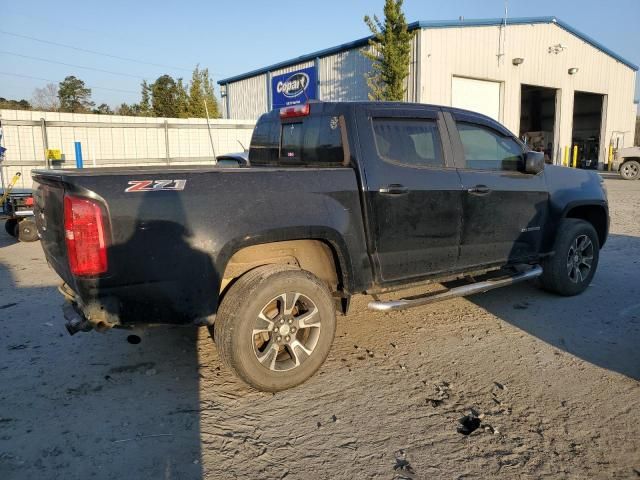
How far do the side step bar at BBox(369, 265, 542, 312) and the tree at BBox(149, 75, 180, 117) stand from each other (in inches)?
1367

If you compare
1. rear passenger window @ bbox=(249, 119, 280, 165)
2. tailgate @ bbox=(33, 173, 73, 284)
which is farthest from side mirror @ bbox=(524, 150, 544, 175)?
tailgate @ bbox=(33, 173, 73, 284)

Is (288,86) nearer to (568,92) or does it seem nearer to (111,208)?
(568,92)

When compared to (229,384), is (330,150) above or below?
above

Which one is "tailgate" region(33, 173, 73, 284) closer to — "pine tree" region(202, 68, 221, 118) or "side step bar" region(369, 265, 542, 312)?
"side step bar" region(369, 265, 542, 312)

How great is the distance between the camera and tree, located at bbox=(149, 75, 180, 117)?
36344mm

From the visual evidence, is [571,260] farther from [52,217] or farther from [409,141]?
[52,217]

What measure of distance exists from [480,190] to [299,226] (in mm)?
1878

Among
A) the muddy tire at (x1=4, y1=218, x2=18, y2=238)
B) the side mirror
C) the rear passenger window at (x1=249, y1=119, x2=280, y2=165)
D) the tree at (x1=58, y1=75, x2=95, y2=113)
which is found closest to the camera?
the side mirror

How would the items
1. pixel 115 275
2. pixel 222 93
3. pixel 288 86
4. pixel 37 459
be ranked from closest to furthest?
pixel 37 459 < pixel 115 275 < pixel 288 86 < pixel 222 93

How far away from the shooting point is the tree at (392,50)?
727 inches

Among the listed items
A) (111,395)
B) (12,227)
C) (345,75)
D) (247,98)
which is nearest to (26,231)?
(12,227)

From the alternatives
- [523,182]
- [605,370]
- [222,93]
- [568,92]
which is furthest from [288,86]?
[605,370]

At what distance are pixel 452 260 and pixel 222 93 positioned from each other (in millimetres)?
29822

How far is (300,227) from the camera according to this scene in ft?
11.2
